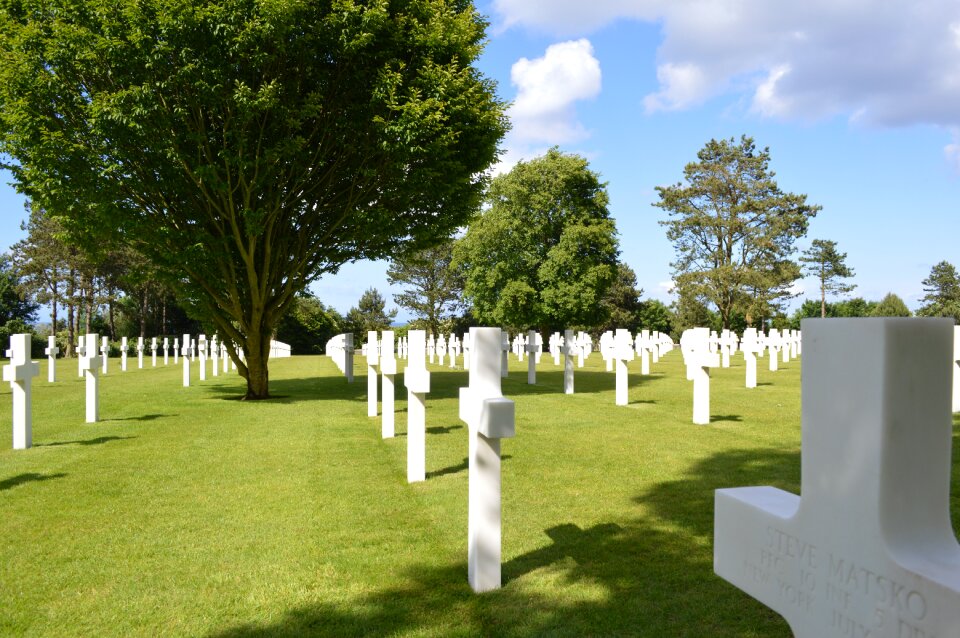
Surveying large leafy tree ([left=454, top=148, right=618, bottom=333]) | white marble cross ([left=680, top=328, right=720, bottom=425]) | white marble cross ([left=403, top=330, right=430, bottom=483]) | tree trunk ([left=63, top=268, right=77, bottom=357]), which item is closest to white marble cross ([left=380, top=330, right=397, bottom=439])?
white marble cross ([left=403, top=330, right=430, bottom=483])

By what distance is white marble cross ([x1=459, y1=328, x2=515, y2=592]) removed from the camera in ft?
13.3

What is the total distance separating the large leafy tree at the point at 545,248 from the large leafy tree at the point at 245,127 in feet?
42.1

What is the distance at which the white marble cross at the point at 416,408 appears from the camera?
709cm

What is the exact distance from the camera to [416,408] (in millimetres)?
7223

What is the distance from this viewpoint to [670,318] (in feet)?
235

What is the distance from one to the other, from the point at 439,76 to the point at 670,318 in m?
61.0

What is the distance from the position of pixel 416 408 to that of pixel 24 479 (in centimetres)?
451

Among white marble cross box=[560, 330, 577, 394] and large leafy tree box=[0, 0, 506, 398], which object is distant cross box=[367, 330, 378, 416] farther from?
white marble cross box=[560, 330, 577, 394]

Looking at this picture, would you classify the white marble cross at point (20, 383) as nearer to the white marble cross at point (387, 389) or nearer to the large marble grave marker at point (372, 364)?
the large marble grave marker at point (372, 364)

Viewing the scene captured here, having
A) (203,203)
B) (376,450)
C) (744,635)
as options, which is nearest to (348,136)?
(203,203)

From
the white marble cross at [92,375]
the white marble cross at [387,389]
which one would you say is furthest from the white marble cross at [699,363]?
the white marble cross at [92,375]

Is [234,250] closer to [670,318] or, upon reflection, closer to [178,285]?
[178,285]

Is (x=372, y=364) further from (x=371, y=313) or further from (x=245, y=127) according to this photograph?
(x=371, y=313)

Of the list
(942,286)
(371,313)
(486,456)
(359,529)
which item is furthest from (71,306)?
(942,286)
